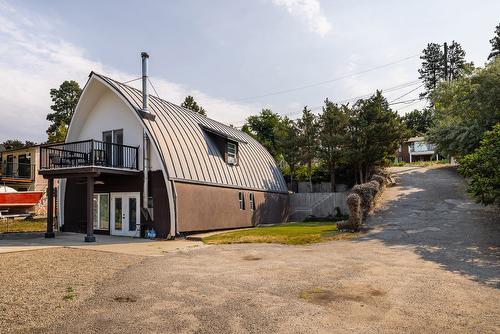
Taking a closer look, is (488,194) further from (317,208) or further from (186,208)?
(317,208)

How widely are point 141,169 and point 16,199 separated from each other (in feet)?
48.7

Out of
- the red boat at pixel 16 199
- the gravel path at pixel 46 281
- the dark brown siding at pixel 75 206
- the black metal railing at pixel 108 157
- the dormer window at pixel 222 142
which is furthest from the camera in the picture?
the red boat at pixel 16 199

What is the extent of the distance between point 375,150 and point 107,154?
1745cm

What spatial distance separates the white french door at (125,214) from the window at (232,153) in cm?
658

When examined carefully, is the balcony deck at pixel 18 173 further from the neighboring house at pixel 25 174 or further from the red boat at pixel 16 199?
the red boat at pixel 16 199

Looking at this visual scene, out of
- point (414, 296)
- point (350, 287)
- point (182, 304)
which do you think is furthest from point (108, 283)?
point (414, 296)

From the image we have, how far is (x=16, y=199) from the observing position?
27.6 m

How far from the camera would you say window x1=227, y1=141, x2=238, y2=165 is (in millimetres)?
23470

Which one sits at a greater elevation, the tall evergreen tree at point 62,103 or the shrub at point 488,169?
the tall evergreen tree at point 62,103

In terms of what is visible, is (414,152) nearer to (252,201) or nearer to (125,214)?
(252,201)

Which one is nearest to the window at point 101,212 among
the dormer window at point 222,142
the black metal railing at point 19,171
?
the dormer window at point 222,142

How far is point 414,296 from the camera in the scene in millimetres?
6891

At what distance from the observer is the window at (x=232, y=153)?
23470mm

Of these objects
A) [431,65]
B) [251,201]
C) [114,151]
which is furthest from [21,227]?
[431,65]
